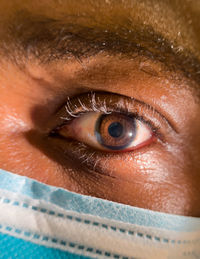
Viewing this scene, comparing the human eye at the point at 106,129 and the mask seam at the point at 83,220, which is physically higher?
the human eye at the point at 106,129

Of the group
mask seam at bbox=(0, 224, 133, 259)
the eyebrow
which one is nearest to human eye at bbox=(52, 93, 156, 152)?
the eyebrow

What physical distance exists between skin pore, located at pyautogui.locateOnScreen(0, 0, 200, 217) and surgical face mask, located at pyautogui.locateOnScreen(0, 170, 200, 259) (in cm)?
3

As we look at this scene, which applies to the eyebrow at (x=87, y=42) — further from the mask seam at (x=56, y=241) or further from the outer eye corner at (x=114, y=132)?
the mask seam at (x=56, y=241)

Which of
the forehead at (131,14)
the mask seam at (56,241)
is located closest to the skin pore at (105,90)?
the forehead at (131,14)

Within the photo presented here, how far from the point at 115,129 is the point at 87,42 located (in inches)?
9.4

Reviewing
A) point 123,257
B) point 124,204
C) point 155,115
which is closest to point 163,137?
point 155,115

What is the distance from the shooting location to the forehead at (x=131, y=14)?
59 cm

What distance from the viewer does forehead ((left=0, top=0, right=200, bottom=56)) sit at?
1.93 ft

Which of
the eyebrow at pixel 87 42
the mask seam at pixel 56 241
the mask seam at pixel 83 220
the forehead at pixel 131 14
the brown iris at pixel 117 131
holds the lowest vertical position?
the mask seam at pixel 56 241

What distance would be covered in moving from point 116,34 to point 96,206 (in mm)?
402

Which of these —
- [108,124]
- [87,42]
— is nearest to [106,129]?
[108,124]

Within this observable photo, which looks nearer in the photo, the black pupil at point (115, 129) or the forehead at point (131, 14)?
the forehead at point (131, 14)

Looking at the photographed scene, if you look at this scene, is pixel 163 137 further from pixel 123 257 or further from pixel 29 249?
pixel 29 249

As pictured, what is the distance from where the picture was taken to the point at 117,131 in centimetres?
73
